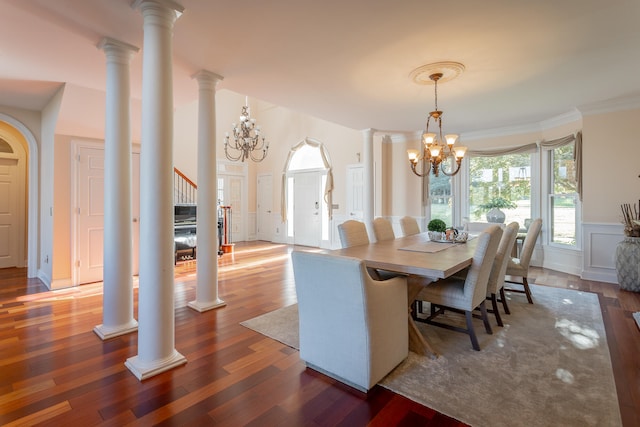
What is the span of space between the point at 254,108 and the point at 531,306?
8.15 m

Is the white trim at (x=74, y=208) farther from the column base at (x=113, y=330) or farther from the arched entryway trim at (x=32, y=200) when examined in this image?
the column base at (x=113, y=330)

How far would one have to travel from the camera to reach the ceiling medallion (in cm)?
304

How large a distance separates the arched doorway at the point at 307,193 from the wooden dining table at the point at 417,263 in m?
4.71

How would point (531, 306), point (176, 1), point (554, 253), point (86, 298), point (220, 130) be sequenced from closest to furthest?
point (176, 1) < point (531, 306) < point (86, 298) < point (554, 253) < point (220, 130)

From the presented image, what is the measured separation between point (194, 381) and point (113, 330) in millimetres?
1200

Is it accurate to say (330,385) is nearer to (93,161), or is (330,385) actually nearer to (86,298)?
Answer: (86,298)

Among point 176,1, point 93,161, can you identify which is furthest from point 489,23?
point 93,161

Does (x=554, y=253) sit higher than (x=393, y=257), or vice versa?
(x=393, y=257)

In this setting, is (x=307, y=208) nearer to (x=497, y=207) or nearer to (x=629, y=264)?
(x=497, y=207)

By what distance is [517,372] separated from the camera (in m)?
2.14

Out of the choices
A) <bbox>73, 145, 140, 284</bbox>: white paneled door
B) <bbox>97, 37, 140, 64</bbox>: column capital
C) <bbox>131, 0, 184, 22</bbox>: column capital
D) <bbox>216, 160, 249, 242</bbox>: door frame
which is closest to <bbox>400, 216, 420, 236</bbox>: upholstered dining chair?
<bbox>131, 0, 184, 22</bbox>: column capital

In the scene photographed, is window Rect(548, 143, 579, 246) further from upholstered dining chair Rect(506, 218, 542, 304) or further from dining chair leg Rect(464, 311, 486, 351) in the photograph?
dining chair leg Rect(464, 311, 486, 351)

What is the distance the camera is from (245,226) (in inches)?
357

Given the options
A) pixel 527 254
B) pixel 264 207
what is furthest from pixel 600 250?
pixel 264 207
